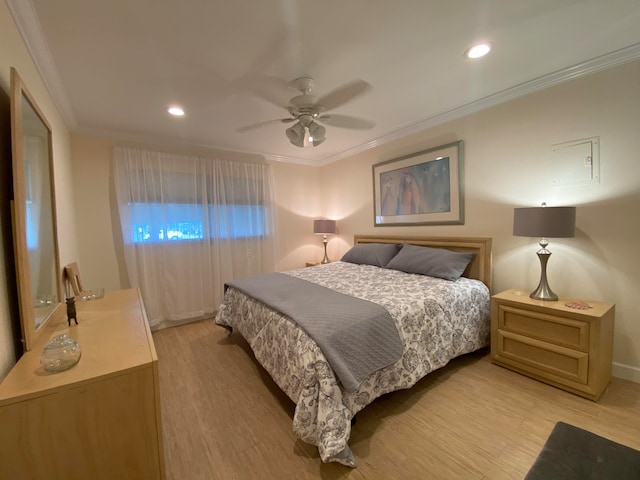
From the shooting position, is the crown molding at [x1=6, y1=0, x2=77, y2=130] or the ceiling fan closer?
the crown molding at [x1=6, y1=0, x2=77, y2=130]

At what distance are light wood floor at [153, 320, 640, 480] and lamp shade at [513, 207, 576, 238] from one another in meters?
1.17

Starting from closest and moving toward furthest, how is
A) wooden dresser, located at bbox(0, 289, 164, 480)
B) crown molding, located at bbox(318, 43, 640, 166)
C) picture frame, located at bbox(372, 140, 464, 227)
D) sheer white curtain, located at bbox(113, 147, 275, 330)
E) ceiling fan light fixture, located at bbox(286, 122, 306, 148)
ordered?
wooden dresser, located at bbox(0, 289, 164, 480) < crown molding, located at bbox(318, 43, 640, 166) < ceiling fan light fixture, located at bbox(286, 122, 306, 148) < picture frame, located at bbox(372, 140, 464, 227) < sheer white curtain, located at bbox(113, 147, 275, 330)

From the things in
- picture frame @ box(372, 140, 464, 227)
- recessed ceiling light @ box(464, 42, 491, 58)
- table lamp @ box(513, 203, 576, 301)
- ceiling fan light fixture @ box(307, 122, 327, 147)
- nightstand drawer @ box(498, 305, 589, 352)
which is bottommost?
nightstand drawer @ box(498, 305, 589, 352)

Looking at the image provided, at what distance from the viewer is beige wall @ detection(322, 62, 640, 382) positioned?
1995mm

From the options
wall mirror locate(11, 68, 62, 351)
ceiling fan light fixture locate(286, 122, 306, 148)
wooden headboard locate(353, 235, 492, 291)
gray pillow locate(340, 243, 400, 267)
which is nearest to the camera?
wall mirror locate(11, 68, 62, 351)

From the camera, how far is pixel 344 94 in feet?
7.84

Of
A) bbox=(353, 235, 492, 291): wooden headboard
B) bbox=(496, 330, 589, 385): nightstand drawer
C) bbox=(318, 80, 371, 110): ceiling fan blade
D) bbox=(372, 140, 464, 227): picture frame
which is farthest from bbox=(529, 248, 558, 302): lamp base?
bbox=(318, 80, 371, 110): ceiling fan blade

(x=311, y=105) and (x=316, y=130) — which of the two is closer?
(x=311, y=105)

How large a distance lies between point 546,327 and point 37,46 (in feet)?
12.9

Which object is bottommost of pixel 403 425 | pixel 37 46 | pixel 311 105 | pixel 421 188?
pixel 403 425

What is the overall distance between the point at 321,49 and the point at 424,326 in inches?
82.1

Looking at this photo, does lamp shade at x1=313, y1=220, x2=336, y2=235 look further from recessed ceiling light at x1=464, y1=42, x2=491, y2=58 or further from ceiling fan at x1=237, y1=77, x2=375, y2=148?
recessed ceiling light at x1=464, y1=42, x2=491, y2=58

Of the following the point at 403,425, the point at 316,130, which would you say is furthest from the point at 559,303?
the point at 316,130

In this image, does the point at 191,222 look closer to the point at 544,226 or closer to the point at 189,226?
the point at 189,226
